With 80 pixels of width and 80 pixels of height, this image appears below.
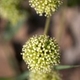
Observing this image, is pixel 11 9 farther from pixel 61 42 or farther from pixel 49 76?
pixel 61 42

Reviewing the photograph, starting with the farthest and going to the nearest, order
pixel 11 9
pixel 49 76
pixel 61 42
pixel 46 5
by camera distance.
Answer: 1. pixel 61 42
2. pixel 11 9
3. pixel 49 76
4. pixel 46 5

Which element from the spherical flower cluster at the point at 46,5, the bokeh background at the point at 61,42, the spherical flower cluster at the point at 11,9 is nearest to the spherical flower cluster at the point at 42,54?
the spherical flower cluster at the point at 46,5

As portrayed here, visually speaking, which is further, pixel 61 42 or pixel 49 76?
pixel 61 42

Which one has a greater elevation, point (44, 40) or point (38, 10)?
point (38, 10)

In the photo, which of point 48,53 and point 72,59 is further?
point 72,59

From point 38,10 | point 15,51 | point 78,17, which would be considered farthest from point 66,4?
point 15,51

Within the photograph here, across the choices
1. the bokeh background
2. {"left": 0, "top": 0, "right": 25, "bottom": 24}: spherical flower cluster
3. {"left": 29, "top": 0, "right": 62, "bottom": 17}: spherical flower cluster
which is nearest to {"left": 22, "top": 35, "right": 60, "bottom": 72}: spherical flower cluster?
{"left": 29, "top": 0, "right": 62, "bottom": 17}: spherical flower cluster

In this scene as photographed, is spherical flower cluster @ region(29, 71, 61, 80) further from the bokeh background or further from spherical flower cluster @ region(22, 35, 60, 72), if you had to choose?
the bokeh background

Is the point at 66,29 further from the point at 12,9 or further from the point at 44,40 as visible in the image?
the point at 44,40

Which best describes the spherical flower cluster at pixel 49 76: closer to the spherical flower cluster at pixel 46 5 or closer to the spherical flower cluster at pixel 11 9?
the spherical flower cluster at pixel 46 5

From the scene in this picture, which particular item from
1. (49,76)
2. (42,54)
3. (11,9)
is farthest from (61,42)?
(42,54)
